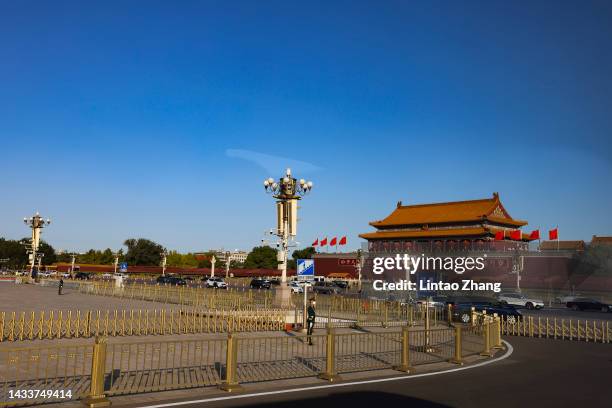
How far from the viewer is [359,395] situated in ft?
33.1

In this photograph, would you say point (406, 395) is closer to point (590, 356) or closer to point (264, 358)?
point (264, 358)

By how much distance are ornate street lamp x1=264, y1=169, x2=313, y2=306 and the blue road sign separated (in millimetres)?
8450

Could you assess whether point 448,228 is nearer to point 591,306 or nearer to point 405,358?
point 591,306

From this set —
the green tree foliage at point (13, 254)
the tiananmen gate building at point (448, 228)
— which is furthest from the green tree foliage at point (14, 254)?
the tiananmen gate building at point (448, 228)

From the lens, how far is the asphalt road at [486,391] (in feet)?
31.1

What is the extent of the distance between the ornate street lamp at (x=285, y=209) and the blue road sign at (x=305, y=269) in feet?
27.7

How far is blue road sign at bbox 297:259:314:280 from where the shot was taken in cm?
1847

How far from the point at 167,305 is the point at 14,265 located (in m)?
90.7

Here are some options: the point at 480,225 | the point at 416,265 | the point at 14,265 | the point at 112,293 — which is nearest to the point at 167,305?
the point at 112,293

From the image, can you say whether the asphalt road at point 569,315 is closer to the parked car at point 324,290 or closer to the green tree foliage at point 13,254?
the parked car at point 324,290

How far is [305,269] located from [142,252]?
112 metres

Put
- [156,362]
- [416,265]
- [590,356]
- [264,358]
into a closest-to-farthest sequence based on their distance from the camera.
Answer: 1. [156,362]
2. [264,358]
3. [590,356]
4. [416,265]

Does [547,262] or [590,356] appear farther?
[547,262]

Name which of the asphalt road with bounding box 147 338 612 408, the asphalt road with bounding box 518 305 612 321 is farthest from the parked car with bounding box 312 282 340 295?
the asphalt road with bounding box 147 338 612 408
